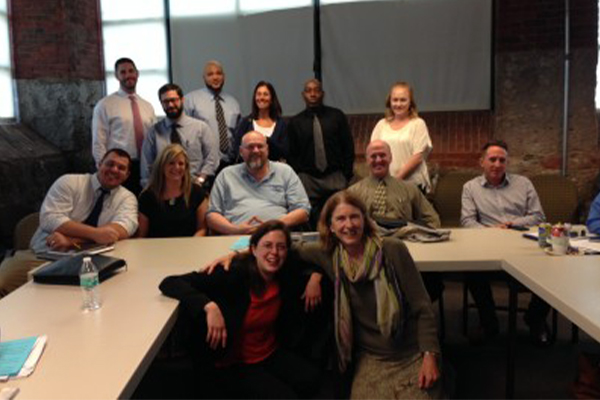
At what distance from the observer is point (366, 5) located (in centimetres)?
576

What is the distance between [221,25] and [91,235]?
3.65 meters

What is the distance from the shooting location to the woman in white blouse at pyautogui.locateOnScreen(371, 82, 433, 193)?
413 cm

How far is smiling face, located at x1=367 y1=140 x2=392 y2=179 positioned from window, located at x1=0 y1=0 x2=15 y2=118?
168 inches

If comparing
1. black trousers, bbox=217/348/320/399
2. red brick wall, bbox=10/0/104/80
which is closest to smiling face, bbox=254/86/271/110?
black trousers, bbox=217/348/320/399

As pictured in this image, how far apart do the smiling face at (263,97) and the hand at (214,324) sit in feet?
7.55

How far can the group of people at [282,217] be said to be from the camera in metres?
2.35

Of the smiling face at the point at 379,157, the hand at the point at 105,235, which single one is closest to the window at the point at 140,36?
the hand at the point at 105,235

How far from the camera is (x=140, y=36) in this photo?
20.6 feet

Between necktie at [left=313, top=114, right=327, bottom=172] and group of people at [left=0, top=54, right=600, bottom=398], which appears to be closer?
group of people at [left=0, top=54, right=600, bottom=398]

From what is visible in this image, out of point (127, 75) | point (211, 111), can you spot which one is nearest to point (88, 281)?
point (211, 111)

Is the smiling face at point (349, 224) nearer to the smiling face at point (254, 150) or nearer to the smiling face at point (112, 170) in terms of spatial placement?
the smiling face at point (254, 150)

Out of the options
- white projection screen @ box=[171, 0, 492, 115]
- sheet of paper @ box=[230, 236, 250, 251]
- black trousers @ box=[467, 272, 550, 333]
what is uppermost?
white projection screen @ box=[171, 0, 492, 115]

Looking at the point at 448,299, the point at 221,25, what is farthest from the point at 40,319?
the point at 221,25

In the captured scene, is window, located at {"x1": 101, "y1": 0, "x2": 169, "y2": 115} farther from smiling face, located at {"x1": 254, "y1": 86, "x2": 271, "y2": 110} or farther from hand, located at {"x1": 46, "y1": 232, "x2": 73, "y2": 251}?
hand, located at {"x1": 46, "y1": 232, "x2": 73, "y2": 251}
